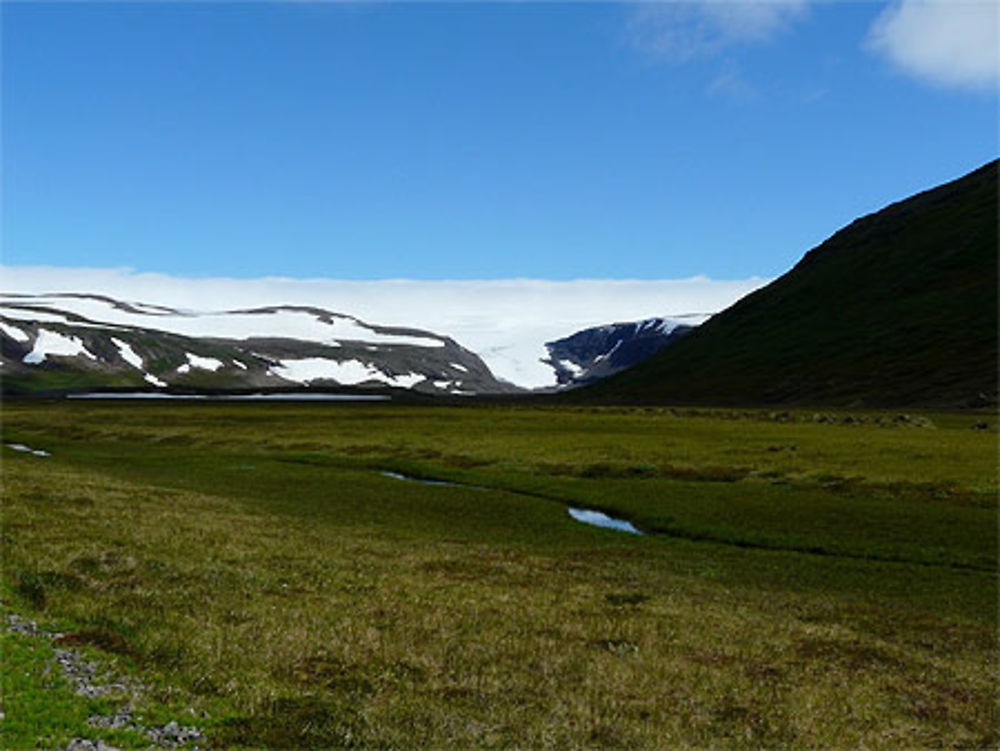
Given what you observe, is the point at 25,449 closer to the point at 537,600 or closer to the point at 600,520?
the point at 600,520

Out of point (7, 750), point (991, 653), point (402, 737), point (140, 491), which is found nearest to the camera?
point (7, 750)

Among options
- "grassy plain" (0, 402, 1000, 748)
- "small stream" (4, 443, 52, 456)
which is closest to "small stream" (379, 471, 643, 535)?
"grassy plain" (0, 402, 1000, 748)

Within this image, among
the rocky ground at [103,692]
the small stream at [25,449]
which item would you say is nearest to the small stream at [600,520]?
the rocky ground at [103,692]

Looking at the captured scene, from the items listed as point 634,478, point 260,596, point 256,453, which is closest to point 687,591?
point 260,596

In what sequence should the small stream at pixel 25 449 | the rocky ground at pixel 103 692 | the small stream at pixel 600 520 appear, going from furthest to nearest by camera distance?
1. the small stream at pixel 25 449
2. the small stream at pixel 600 520
3. the rocky ground at pixel 103 692

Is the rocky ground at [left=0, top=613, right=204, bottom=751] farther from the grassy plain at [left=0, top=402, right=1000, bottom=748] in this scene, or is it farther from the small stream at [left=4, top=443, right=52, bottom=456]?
the small stream at [left=4, top=443, right=52, bottom=456]

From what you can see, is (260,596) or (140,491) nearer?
(260,596)

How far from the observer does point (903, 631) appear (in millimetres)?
26062

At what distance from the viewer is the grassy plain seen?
645 inches

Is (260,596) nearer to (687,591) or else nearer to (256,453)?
(687,591)

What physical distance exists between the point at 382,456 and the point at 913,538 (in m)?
56.3

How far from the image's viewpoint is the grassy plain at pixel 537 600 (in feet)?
53.7

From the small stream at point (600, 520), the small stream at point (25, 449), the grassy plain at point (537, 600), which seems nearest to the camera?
the grassy plain at point (537, 600)

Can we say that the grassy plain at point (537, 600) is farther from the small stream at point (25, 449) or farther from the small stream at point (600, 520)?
the small stream at point (25, 449)
